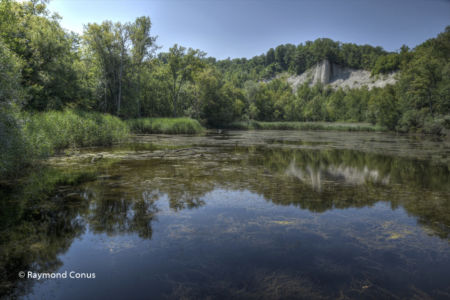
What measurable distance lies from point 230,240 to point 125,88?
95.1ft

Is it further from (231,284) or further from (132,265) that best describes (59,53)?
(231,284)

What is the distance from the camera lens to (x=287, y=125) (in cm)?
5675

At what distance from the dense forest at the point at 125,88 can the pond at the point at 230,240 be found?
3427 mm

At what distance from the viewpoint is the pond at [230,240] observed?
2824 mm

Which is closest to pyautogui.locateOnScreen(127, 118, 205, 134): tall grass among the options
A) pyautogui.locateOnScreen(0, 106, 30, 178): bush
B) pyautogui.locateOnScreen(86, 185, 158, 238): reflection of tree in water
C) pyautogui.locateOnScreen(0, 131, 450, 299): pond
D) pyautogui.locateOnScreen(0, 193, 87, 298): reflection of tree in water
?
pyautogui.locateOnScreen(0, 106, 30, 178): bush

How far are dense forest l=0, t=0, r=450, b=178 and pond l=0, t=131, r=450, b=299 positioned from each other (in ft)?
11.2

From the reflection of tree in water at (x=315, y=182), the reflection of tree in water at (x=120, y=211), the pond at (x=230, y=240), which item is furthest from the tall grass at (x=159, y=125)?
the reflection of tree in water at (x=120, y=211)

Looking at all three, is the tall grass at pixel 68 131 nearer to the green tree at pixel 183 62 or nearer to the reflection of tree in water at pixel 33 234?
the reflection of tree in water at pixel 33 234

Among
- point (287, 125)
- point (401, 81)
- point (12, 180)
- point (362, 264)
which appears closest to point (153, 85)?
point (287, 125)

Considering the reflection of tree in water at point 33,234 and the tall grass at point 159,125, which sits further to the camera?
the tall grass at point 159,125

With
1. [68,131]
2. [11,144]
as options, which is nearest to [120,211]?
[11,144]

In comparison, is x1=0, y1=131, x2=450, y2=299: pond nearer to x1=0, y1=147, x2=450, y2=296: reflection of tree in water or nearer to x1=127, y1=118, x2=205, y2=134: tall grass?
x1=0, y1=147, x2=450, y2=296: reflection of tree in water

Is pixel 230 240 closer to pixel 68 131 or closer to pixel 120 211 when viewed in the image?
pixel 120 211

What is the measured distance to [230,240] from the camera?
13.0 ft
